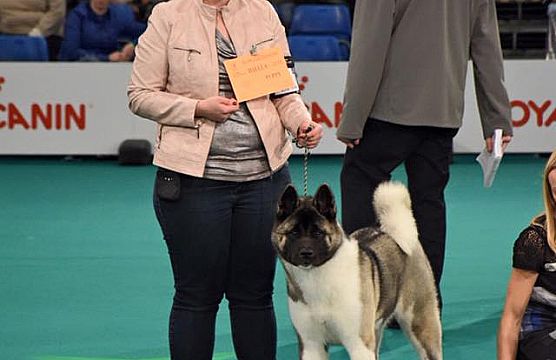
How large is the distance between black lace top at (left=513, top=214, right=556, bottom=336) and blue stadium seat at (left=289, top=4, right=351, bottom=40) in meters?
7.45

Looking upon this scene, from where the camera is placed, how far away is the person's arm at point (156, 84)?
3.35 meters

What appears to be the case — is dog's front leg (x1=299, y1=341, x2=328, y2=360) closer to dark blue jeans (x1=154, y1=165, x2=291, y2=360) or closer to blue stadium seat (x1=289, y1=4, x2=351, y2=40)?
dark blue jeans (x1=154, y1=165, x2=291, y2=360)

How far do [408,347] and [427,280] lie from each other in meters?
0.75

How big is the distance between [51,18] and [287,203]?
799cm

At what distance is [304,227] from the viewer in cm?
337

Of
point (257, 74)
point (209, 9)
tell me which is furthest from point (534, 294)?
point (209, 9)

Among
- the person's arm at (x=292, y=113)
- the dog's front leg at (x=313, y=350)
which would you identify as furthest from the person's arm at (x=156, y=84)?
the dog's front leg at (x=313, y=350)

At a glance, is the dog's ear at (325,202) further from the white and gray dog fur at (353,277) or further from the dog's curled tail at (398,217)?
the dog's curled tail at (398,217)

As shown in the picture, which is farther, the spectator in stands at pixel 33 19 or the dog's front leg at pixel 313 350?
the spectator in stands at pixel 33 19

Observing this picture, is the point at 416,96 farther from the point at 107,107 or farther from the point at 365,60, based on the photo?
the point at 107,107

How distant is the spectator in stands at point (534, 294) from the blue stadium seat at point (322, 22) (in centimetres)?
744

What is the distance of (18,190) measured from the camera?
8398mm

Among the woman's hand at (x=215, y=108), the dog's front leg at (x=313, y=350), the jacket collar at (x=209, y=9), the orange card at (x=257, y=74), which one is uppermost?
the jacket collar at (x=209, y=9)

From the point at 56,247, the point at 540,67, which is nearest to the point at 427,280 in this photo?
the point at 56,247
